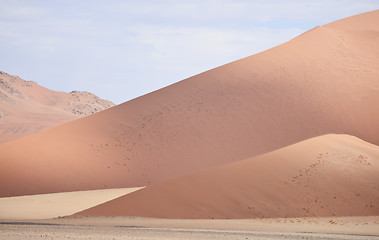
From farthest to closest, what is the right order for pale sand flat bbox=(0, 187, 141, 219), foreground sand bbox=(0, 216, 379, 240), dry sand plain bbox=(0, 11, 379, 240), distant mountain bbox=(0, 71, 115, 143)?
distant mountain bbox=(0, 71, 115, 143), pale sand flat bbox=(0, 187, 141, 219), dry sand plain bbox=(0, 11, 379, 240), foreground sand bbox=(0, 216, 379, 240)

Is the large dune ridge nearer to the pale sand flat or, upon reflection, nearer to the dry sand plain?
the dry sand plain

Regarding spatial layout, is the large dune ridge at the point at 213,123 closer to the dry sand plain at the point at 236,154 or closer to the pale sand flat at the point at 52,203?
the dry sand plain at the point at 236,154

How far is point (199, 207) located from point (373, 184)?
Answer: 22.6 ft

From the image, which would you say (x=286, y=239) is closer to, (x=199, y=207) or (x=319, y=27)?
(x=199, y=207)

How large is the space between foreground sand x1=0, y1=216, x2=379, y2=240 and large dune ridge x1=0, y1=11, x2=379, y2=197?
14878mm

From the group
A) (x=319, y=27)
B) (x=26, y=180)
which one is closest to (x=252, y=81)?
(x=319, y=27)

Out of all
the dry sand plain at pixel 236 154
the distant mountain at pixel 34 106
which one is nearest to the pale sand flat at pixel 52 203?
the dry sand plain at pixel 236 154

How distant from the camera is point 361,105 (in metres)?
37.7

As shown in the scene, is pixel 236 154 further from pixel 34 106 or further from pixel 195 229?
pixel 34 106

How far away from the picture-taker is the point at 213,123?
3797 cm

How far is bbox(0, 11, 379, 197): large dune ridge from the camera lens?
115 ft

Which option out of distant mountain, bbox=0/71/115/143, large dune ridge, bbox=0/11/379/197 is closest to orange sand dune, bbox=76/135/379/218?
large dune ridge, bbox=0/11/379/197

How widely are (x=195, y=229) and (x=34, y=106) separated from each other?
100693 mm

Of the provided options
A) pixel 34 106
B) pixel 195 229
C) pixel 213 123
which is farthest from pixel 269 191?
pixel 34 106
